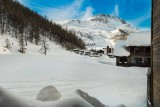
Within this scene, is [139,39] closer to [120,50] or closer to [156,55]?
[120,50]

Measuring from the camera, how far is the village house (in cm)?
4694

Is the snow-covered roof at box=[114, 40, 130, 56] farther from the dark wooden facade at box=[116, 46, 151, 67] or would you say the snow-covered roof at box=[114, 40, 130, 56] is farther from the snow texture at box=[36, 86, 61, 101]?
the snow texture at box=[36, 86, 61, 101]

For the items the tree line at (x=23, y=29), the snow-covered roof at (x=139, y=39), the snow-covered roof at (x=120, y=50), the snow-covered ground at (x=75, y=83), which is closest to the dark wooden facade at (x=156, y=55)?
the snow-covered ground at (x=75, y=83)

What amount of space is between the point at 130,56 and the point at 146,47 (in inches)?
121

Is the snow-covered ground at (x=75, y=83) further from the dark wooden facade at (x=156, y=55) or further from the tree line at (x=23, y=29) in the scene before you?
the tree line at (x=23, y=29)

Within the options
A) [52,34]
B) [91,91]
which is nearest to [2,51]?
[91,91]

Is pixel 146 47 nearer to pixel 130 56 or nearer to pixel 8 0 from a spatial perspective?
pixel 130 56

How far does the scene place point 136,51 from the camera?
157 feet

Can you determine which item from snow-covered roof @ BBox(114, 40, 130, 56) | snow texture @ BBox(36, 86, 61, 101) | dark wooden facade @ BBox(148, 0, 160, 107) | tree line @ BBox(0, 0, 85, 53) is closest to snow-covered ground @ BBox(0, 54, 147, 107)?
dark wooden facade @ BBox(148, 0, 160, 107)

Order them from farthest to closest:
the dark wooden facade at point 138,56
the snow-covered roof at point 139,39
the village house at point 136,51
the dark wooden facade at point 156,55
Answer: the dark wooden facade at point 138,56 < the village house at point 136,51 < the snow-covered roof at point 139,39 < the dark wooden facade at point 156,55

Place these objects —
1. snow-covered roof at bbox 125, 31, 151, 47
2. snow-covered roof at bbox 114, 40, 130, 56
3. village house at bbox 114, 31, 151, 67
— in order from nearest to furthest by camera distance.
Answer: snow-covered roof at bbox 125, 31, 151, 47
village house at bbox 114, 31, 151, 67
snow-covered roof at bbox 114, 40, 130, 56

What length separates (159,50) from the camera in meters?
11.1

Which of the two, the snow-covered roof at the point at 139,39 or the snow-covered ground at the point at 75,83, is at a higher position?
the snow-covered roof at the point at 139,39

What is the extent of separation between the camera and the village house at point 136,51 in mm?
46938
